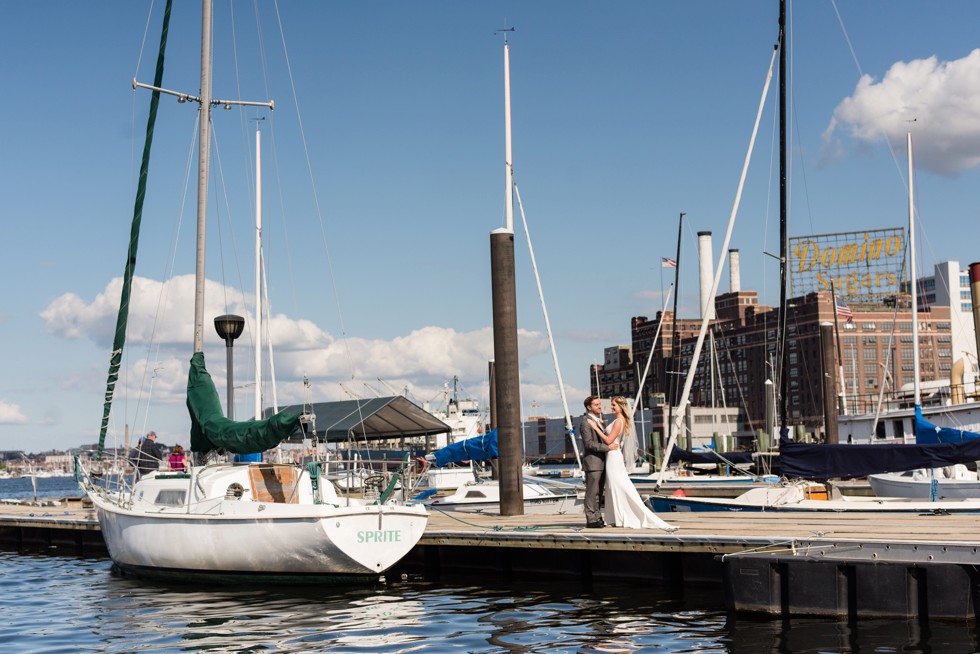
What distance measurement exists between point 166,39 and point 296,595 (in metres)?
14.9

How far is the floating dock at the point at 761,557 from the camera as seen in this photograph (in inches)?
535

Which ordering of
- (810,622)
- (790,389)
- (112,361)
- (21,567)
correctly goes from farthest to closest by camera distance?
(790,389), (21,567), (112,361), (810,622)

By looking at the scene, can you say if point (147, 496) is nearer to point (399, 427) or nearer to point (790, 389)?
point (399, 427)

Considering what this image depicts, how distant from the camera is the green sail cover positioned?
62.1 feet

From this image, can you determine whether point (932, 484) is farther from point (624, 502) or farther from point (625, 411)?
point (625, 411)

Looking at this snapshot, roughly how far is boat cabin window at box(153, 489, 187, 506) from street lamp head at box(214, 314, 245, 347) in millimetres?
4576

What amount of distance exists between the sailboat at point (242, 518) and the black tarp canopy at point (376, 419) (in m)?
6.52

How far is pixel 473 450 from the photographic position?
35000 mm

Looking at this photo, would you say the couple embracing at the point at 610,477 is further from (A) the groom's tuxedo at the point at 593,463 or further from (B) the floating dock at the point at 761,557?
(B) the floating dock at the point at 761,557

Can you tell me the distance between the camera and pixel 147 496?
800 inches

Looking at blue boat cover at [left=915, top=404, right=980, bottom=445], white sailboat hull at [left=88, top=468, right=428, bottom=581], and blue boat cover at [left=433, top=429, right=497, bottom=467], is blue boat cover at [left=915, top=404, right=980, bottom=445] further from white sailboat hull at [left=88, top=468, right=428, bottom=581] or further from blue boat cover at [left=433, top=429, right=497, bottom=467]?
white sailboat hull at [left=88, top=468, right=428, bottom=581]

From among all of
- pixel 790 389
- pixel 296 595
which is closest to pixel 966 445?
pixel 296 595

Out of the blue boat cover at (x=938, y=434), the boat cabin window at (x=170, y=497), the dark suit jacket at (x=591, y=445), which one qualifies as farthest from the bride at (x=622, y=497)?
the blue boat cover at (x=938, y=434)

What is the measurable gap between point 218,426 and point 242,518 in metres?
2.72
